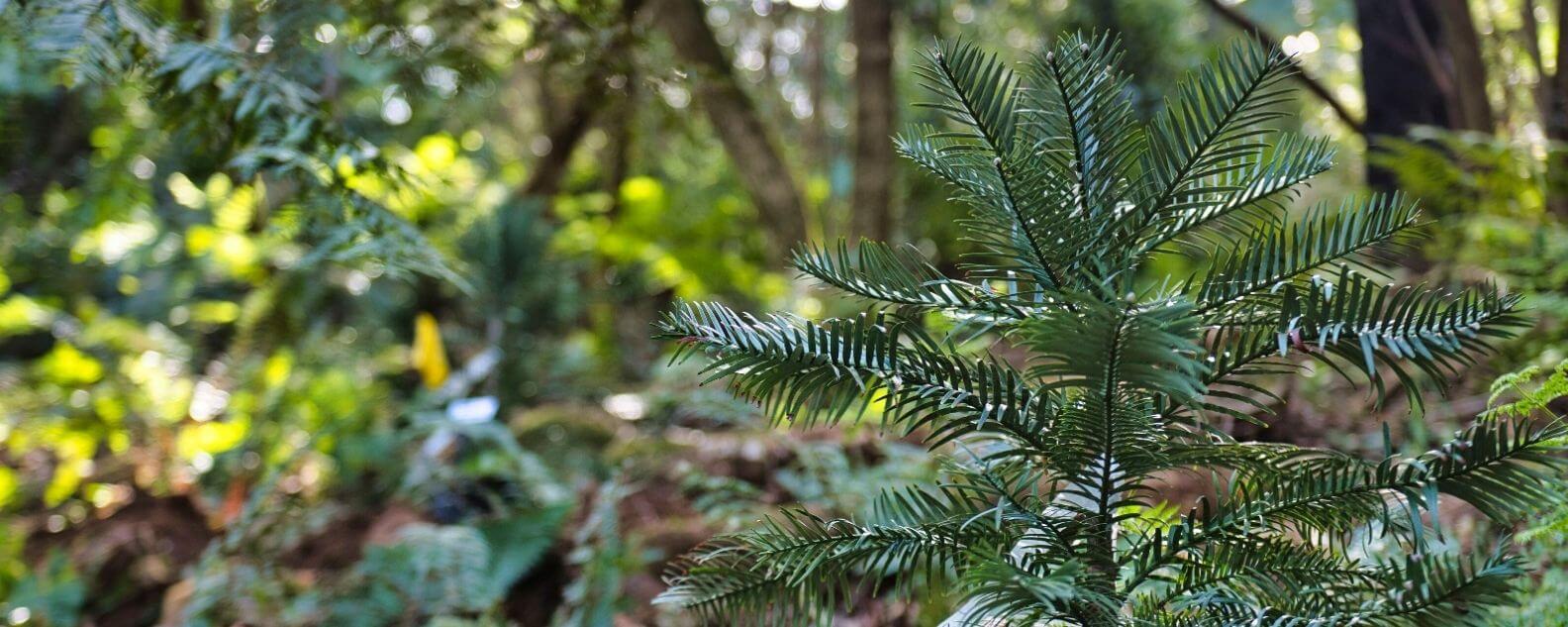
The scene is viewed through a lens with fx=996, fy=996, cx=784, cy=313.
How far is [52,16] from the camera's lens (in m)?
1.76

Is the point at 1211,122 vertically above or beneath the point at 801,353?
above

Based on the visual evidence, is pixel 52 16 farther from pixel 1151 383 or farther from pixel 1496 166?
pixel 1496 166

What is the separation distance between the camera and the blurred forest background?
2.19m

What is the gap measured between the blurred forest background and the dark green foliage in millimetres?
195

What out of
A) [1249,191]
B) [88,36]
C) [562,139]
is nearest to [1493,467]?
[1249,191]

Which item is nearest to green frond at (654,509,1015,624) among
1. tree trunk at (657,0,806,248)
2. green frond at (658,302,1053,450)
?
green frond at (658,302,1053,450)

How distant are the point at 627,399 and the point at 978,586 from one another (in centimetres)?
442

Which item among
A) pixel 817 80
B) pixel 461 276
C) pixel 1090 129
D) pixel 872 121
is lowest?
pixel 461 276

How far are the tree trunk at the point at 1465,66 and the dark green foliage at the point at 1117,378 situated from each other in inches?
121

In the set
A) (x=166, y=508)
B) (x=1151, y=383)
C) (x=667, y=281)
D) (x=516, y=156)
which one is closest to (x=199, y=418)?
(x=166, y=508)

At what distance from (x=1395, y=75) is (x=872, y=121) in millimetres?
2341

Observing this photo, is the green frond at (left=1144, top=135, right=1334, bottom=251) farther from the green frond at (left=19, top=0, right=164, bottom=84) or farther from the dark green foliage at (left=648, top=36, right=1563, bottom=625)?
the green frond at (left=19, top=0, right=164, bottom=84)

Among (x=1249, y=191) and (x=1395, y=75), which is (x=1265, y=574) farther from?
(x=1395, y=75)

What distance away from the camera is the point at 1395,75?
3961 mm
